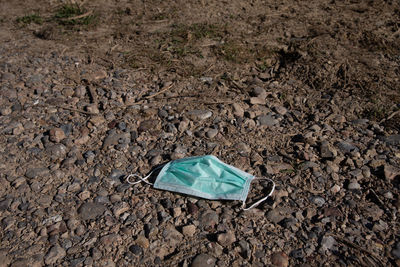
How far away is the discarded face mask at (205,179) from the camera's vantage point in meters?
2.90

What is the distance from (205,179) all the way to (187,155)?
34 centimetres

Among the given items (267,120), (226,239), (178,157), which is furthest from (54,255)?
(267,120)

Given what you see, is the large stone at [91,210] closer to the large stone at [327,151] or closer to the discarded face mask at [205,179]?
the discarded face mask at [205,179]

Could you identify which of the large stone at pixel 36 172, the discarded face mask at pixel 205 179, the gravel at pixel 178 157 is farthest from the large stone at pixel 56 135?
the discarded face mask at pixel 205 179

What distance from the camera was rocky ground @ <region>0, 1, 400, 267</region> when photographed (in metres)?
2.53

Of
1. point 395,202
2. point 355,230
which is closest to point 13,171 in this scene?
point 355,230

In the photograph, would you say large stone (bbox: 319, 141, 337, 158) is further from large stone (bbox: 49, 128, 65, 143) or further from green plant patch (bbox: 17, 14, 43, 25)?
green plant patch (bbox: 17, 14, 43, 25)

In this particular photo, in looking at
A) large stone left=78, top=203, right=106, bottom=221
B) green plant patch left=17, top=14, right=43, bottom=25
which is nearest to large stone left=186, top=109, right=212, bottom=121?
large stone left=78, top=203, right=106, bottom=221

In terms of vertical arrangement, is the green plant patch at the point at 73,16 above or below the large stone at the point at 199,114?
above

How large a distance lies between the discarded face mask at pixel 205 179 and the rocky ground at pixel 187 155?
2.5 inches

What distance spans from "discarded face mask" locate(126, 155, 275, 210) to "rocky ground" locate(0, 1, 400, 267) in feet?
0.20

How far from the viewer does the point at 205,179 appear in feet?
9.90

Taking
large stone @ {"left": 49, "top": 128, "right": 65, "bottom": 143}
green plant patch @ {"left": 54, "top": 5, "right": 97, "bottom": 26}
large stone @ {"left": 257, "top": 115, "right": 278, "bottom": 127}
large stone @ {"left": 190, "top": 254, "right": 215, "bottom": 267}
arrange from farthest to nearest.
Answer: green plant patch @ {"left": 54, "top": 5, "right": 97, "bottom": 26}, large stone @ {"left": 257, "top": 115, "right": 278, "bottom": 127}, large stone @ {"left": 49, "top": 128, "right": 65, "bottom": 143}, large stone @ {"left": 190, "top": 254, "right": 215, "bottom": 267}

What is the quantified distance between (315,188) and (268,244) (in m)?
0.65
